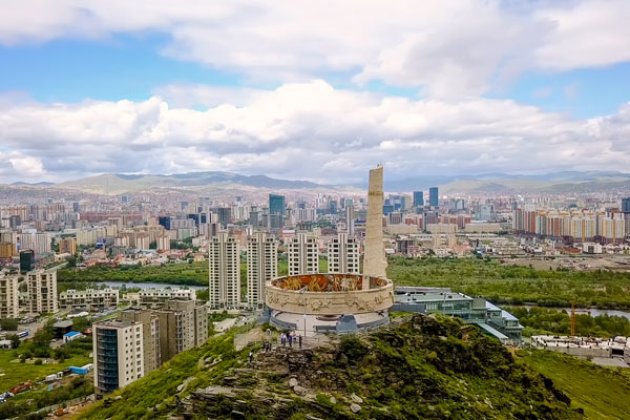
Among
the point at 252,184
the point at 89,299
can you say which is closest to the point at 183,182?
the point at 252,184

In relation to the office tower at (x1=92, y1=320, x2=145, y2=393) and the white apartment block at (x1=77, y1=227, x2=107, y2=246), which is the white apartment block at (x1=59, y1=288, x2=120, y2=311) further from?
the white apartment block at (x1=77, y1=227, x2=107, y2=246)

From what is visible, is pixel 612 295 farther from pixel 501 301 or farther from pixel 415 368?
pixel 415 368

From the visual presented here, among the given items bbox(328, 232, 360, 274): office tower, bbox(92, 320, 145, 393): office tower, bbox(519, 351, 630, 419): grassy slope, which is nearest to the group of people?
bbox(519, 351, 630, 419): grassy slope

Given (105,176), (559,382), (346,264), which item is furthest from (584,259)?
(105,176)

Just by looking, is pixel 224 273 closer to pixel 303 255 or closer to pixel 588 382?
pixel 303 255

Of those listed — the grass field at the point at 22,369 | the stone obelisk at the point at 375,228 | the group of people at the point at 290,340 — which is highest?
the stone obelisk at the point at 375,228

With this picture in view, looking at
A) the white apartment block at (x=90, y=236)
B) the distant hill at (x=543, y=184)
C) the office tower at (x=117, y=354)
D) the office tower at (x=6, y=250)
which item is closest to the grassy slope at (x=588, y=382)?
the office tower at (x=117, y=354)

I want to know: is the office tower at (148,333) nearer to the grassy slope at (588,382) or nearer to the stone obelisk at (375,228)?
the stone obelisk at (375,228)
